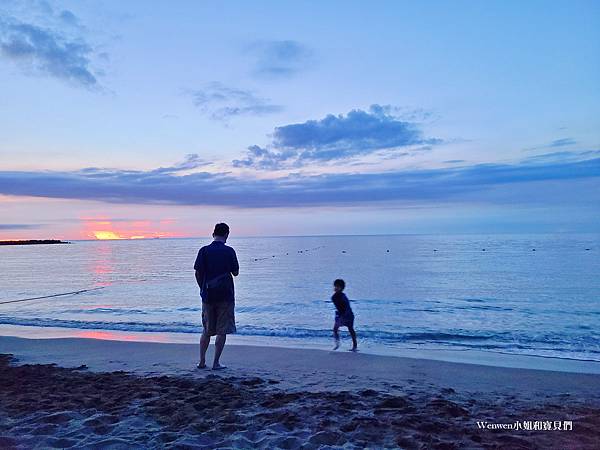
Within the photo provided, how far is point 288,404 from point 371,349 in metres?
5.36

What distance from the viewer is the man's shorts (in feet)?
23.3

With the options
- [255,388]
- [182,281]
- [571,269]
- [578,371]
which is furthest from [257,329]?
[571,269]

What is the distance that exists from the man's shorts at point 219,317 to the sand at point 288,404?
74 centimetres

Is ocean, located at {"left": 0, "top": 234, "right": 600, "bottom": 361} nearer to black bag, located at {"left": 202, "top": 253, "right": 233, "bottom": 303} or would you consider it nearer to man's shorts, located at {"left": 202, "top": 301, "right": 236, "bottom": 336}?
man's shorts, located at {"left": 202, "top": 301, "right": 236, "bottom": 336}

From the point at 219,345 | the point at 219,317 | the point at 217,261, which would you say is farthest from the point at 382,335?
the point at 217,261

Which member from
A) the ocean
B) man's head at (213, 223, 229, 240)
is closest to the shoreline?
the ocean

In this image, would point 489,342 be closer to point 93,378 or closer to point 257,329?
point 257,329

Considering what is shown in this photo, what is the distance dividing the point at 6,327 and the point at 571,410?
15.5 m

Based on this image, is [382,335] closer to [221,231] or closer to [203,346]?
[203,346]

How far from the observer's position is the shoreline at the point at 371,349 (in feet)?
29.1

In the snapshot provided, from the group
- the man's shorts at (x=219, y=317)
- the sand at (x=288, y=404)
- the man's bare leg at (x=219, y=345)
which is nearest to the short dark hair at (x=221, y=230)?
the man's shorts at (x=219, y=317)

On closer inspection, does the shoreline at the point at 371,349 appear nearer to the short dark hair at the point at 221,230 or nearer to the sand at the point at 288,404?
the sand at the point at 288,404

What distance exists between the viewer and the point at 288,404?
17.8ft

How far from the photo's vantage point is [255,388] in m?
6.30
